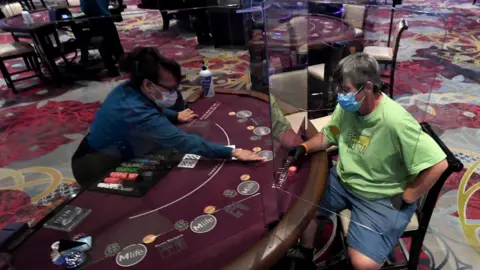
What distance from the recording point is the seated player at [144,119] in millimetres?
1643

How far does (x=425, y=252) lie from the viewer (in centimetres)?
187

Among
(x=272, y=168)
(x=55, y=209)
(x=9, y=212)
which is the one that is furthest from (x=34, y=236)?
(x=9, y=212)

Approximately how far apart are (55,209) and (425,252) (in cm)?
196

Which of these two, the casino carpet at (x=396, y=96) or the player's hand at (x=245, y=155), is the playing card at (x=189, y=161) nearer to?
the player's hand at (x=245, y=155)

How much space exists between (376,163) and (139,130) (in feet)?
3.85

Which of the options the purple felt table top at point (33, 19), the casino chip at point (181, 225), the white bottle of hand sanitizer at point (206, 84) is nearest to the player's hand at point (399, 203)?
the casino chip at point (181, 225)

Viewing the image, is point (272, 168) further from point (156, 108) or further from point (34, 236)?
point (34, 236)

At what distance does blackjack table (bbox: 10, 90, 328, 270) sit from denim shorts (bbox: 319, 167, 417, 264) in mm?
204

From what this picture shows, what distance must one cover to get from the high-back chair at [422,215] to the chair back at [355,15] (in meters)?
2.60

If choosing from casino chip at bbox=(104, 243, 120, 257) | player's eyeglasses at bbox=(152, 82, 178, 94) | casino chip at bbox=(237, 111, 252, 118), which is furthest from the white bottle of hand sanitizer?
casino chip at bbox=(104, 243, 120, 257)

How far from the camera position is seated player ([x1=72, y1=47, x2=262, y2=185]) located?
5.39ft

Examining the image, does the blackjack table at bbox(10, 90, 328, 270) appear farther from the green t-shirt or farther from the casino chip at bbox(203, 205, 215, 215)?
the green t-shirt

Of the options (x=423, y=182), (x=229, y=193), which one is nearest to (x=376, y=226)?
(x=423, y=182)

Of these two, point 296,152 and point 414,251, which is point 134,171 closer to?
point 296,152
